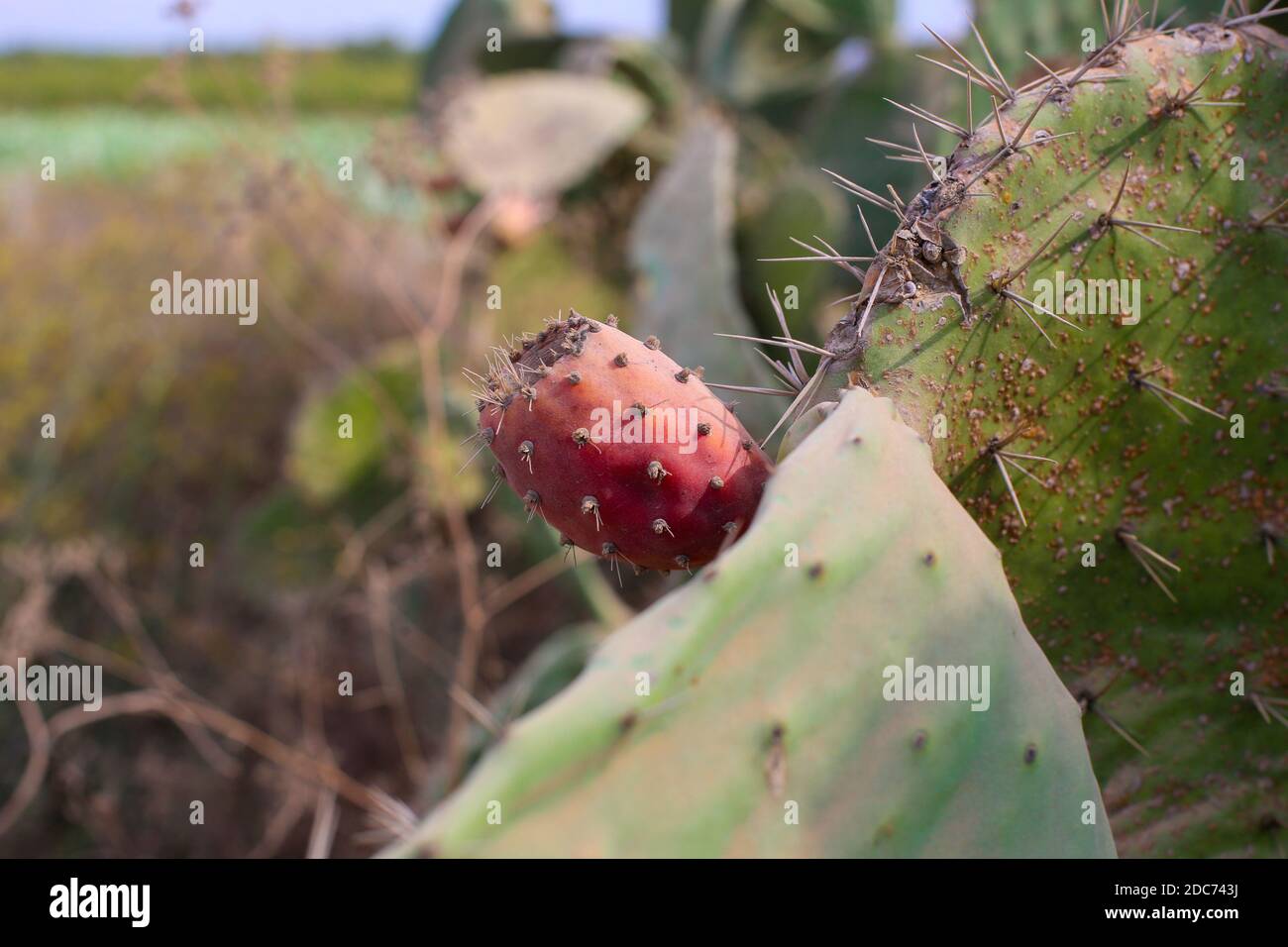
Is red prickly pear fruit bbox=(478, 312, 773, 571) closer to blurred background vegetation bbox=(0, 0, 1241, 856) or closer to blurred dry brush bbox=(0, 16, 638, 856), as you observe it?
blurred background vegetation bbox=(0, 0, 1241, 856)

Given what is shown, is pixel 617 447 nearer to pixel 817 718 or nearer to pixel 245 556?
pixel 817 718

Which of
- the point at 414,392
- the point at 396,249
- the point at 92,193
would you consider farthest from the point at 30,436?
the point at 92,193

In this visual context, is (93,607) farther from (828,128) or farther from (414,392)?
(828,128)

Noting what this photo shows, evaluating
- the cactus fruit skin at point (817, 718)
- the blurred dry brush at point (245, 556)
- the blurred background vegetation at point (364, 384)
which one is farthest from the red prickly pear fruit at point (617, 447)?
the blurred dry brush at point (245, 556)

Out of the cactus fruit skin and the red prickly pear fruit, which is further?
the red prickly pear fruit

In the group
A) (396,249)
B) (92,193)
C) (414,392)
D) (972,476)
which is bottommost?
(972,476)

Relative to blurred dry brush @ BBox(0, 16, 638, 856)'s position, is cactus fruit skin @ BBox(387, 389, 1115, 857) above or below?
below

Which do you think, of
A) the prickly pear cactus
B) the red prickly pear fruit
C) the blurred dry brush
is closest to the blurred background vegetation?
the blurred dry brush
